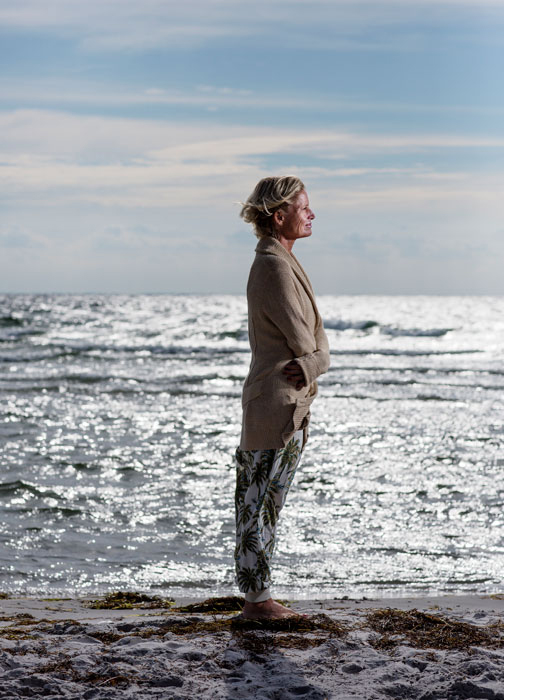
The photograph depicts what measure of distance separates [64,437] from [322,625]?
6485mm

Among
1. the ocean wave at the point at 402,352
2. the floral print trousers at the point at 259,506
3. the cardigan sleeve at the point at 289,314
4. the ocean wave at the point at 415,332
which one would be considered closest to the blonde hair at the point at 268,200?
the cardigan sleeve at the point at 289,314

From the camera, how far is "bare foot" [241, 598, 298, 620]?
339cm

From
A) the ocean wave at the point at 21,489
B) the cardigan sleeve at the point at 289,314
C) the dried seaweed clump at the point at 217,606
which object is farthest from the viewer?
the ocean wave at the point at 21,489

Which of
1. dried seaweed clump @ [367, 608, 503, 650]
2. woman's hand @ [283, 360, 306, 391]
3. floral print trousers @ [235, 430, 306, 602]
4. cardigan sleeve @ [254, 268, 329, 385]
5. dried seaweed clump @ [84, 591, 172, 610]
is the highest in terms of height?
cardigan sleeve @ [254, 268, 329, 385]

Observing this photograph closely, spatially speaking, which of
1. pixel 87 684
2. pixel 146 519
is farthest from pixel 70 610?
pixel 146 519

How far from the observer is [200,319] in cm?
3834

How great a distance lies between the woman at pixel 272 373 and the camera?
3262 millimetres

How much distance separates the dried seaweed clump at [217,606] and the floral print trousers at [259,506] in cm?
45

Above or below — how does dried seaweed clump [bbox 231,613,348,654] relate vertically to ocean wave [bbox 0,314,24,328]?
below

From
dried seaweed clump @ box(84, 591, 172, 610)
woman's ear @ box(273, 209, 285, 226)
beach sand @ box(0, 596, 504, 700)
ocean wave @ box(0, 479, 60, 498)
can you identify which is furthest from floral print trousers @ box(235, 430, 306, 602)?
ocean wave @ box(0, 479, 60, 498)

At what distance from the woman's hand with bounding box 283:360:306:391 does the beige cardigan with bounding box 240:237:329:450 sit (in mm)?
18

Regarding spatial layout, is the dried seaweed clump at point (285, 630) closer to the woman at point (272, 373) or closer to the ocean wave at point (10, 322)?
the woman at point (272, 373)

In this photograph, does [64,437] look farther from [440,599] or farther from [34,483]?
[440,599]

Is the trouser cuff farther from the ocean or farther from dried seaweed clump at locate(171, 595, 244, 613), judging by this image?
the ocean
